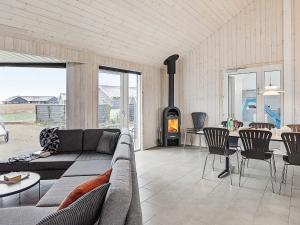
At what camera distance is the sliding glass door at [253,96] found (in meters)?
5.37

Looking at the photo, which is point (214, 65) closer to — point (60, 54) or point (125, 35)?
point (125, 35)

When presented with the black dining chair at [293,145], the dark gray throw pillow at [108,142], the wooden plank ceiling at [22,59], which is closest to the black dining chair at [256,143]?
the black dining chair at [293,145]

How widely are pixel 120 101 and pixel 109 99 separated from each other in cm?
38

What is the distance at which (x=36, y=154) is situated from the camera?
3596 mm

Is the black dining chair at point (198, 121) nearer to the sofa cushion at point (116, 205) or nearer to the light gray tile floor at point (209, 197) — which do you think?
the light gray tile floor at point (209, 197)

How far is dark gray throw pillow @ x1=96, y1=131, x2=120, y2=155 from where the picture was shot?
3814 mm

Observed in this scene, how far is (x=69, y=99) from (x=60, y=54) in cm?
98

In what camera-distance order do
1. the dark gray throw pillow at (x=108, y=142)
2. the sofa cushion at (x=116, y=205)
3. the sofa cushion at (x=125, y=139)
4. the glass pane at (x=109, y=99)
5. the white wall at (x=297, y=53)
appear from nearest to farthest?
1. the sofa cushion at (x=116, y=205)
2. the sofa cushion at (x=125, y=139)
3. the dark gray throw pillow at (x=108, y=142)
4. the white wall at (x=297, y=53)
5. the glass pane at (x=109, y=99)

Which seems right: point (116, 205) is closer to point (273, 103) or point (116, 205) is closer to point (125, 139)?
point (125, 139)

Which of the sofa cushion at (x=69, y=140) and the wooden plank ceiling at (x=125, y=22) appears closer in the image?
the wooden plank ceiling at (x=125, y=22)

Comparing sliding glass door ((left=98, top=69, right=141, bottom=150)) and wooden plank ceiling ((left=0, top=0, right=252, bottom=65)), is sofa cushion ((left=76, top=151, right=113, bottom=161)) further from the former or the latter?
wooden plank ceiling ((left=0, top=0, right=252, bottom=65))

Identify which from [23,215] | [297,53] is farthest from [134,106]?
[23,215]

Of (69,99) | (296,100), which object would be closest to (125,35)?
(69,99)

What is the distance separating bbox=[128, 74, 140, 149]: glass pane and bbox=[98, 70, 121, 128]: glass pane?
0.41 metres
